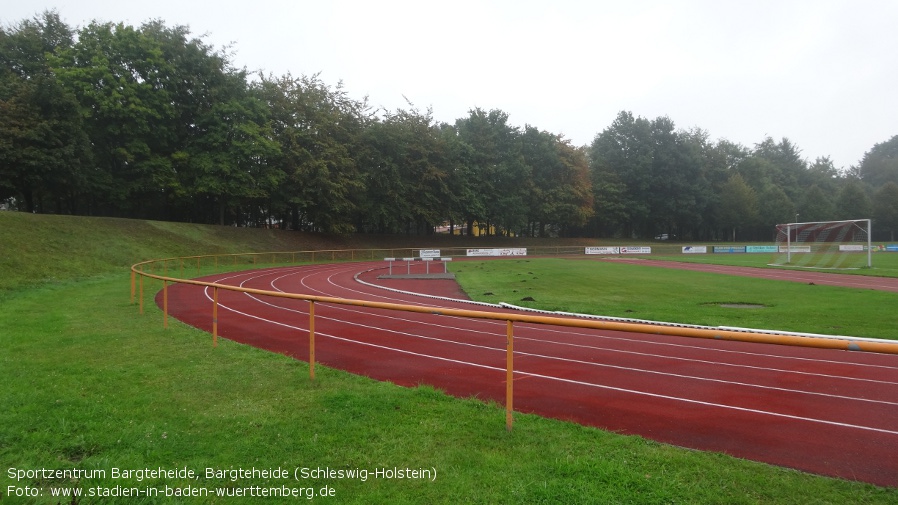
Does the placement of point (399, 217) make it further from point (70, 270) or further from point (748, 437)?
point (748, 437)

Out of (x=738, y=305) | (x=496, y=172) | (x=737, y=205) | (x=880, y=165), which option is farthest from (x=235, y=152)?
(x=880, y=165)

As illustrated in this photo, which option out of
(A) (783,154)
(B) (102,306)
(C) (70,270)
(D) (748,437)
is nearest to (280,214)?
(C) (70,270)

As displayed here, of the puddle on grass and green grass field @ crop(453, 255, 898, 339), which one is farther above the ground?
green grass field @ crop(453, 255, 898, 339)

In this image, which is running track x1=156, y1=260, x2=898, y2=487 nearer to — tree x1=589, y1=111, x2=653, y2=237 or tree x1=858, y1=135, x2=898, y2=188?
tree x1=589, y1=111, x2=653, y2=237

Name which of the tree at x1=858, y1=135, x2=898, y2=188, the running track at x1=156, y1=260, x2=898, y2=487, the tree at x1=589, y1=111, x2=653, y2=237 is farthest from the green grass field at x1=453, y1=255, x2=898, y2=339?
the tree at x1=858, y1=135, x2=898, y2=188

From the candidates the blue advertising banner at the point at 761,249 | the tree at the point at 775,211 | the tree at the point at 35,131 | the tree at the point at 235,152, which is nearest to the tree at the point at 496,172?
the tree at the point at 235,152

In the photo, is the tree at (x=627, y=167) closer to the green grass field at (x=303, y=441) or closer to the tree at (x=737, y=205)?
the tree at (x=737, y=205)

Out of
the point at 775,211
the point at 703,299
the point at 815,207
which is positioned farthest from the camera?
the point at 815,207

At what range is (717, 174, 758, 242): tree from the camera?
76625mm

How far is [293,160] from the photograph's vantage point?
157 ft

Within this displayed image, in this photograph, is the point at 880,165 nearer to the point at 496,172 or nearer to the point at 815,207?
the point at 815,207

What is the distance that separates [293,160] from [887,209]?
86.4 metres

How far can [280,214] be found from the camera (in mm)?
51031

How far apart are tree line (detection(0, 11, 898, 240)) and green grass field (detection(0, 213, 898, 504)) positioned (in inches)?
1367
